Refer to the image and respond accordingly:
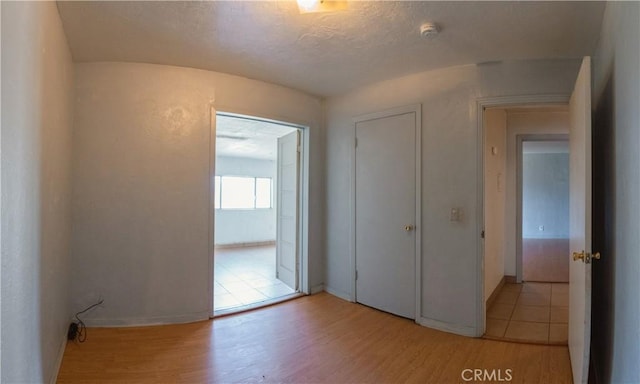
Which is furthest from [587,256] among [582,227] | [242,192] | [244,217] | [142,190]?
[242,192]

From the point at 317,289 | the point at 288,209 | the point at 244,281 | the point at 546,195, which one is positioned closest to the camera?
the point at 317,289

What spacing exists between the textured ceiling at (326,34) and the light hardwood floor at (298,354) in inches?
89.0

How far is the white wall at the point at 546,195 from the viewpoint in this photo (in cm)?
819

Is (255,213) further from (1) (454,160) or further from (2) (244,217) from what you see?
(1) (454,160)

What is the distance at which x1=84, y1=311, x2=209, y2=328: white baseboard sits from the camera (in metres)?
2.54

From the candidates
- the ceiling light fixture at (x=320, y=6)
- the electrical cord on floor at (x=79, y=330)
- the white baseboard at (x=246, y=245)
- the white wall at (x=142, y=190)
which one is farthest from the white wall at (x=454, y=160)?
the white baseboard at (x=246, y=245)

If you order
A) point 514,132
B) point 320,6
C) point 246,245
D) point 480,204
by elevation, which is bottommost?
point 246,245

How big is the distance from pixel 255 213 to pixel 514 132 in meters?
5.53

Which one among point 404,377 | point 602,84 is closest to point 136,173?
point 404,377

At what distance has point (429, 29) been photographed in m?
1.95

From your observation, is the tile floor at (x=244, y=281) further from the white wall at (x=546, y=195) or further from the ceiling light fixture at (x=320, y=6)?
the white wall at (x=546, y=195)

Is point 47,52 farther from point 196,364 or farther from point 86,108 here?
point 196,364

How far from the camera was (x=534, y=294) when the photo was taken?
3549 mm

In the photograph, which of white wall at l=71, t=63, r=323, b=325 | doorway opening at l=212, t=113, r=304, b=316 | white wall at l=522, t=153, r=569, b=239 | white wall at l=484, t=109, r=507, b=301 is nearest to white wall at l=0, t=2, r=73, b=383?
white wall at l=71, t=63, r=323, b=325
